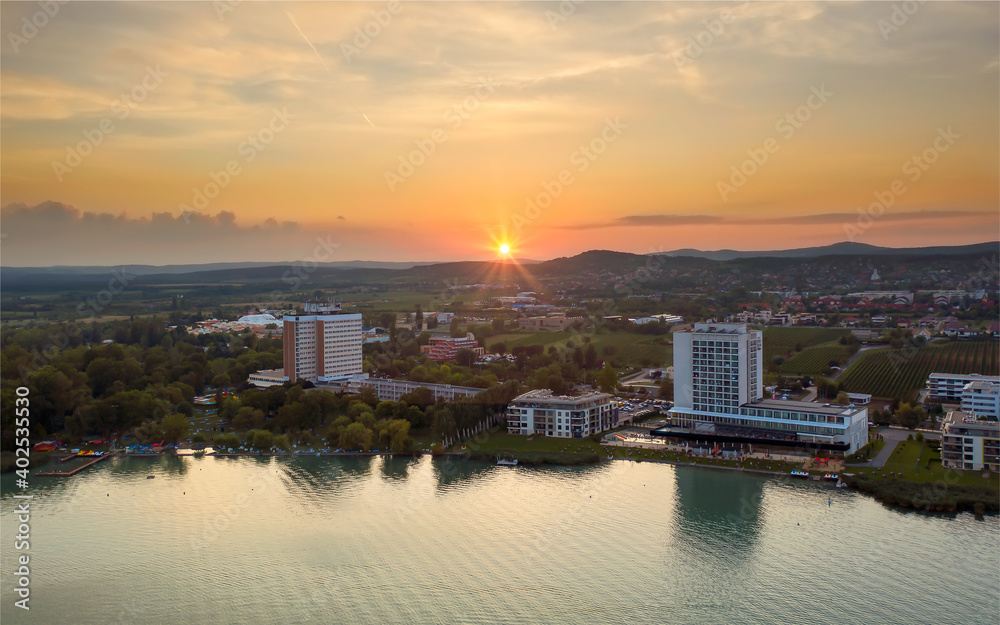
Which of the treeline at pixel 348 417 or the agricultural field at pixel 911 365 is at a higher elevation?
the agricultural field at pixel 911 365

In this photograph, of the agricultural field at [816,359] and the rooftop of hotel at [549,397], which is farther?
the agricultural field at [816,359]

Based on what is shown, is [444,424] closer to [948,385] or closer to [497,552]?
[497,552]

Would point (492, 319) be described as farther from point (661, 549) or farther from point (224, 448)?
point (661, 549)

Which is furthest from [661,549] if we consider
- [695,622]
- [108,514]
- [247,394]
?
[247,394]

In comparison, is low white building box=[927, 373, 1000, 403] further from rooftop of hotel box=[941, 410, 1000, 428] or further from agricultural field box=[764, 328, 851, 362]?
agricultural field box=[764, 328, 851, 362]

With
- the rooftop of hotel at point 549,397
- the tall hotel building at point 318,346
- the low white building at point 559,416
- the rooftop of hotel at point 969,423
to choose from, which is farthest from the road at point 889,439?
the tall hotel building at point 318,346

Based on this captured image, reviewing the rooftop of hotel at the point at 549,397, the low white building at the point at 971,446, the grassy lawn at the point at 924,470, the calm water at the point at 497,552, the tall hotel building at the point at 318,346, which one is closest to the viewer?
the calm water at the point at 497,552

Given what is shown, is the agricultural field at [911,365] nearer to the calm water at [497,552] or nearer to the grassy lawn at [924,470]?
the grassy lawn at [924,470]
